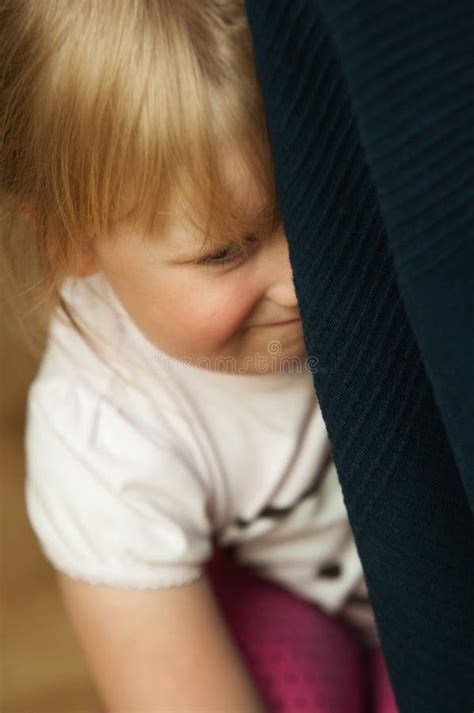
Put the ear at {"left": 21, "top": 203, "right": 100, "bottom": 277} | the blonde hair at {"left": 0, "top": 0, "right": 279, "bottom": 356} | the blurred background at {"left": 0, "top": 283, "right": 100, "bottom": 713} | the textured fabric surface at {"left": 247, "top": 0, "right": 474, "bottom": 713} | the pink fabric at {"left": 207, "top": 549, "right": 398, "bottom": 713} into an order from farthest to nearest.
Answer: the blurred background at {"left": 0, "top": 283, "right": 100, "bottom": 713} → the pink fabric at {"left": 207, "top": 549, "right": 398, "bottom": 713} → the ear at {"left": 21, "top": 203, "right": 100, "bottom": 277} → the blonde hair at {"left": 0, "top": 0, "right": 279, "bottom": 356} → the textured fabric surface at {"left": 247, "top": 0, "right": 474, "bottom": 713}

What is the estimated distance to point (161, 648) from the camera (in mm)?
767

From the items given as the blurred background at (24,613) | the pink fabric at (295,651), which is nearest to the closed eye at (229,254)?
the pink fabric at (295,651)

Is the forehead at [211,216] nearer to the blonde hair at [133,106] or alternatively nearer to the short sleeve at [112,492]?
the blonde hair at [133,106]

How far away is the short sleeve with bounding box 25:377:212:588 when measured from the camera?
0.74 meters

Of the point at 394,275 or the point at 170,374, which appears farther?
the point at 170,374

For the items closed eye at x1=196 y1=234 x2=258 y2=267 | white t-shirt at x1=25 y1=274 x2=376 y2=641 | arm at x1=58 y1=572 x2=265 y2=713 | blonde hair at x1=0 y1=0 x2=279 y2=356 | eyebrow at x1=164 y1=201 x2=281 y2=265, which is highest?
blonde hair at x1=0 y1=0 x2=279 y2=356

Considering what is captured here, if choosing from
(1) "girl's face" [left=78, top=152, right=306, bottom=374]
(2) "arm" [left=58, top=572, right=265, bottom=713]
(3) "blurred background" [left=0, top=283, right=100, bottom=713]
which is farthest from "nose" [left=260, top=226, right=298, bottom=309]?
(3) "blurred background" [left=0, top=283, right=100, bottom=713]

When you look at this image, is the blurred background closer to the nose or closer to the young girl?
the young girl

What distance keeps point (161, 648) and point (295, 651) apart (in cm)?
13

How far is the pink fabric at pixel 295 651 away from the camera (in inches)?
32.7

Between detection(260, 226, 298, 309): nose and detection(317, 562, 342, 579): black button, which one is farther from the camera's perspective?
detection(317, 562, 342, 579): black button

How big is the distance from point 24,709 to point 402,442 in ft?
2.51

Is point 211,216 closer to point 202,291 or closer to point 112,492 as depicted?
point 202,291

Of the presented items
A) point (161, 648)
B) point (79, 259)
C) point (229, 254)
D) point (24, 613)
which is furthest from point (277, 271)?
point (24, 613)
